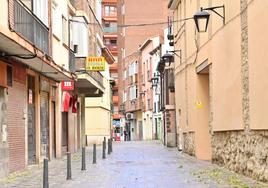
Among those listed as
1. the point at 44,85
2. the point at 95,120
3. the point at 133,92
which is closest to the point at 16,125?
the point at 44,85

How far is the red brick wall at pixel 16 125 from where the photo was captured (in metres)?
18.0

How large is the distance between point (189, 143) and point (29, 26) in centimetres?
1256

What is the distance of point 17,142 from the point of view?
18922mm

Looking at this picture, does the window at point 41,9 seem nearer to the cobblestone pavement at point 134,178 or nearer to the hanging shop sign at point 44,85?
the hanging shop sign at point 44,85

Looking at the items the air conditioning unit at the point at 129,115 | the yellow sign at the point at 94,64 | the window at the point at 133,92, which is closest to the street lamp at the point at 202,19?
the yellow sign at the point at 94,64

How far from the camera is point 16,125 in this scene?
61.8ft

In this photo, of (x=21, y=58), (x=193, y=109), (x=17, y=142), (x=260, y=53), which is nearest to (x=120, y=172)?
(x=17, y=142)

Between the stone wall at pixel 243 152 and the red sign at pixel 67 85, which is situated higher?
the red sign at pixel 67 85

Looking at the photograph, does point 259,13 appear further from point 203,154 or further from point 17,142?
point 203,154

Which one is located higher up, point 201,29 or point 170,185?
point 201,29

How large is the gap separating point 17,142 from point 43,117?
5157 mm

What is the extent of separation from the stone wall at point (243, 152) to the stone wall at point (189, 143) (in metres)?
5.87

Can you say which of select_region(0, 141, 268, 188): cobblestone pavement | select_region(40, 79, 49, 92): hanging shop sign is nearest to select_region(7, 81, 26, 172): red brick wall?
select_region(0, 141, 268, 188): cobblestone pavement

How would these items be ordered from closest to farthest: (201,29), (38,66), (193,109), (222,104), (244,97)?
(244,97) → (222,104) → (38,66) → (201,29) → (193,109)
